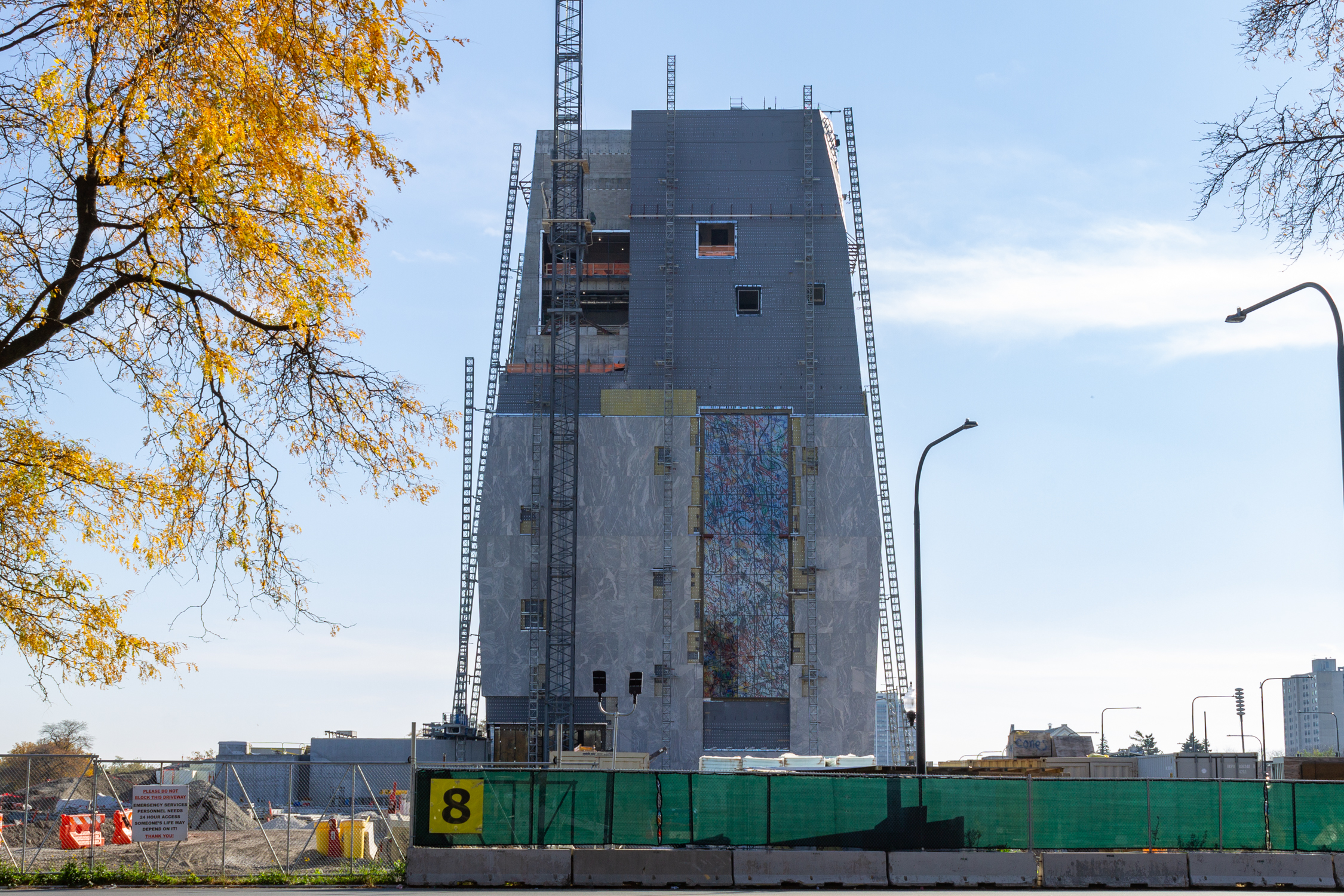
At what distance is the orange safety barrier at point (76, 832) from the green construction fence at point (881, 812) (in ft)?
49.4

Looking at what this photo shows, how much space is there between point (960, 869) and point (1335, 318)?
11.5m

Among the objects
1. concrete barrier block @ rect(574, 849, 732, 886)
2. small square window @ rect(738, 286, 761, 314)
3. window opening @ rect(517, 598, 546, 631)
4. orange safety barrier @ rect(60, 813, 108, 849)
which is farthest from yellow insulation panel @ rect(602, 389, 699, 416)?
concrete barrier block @ rect(574, 849, 732, 886)

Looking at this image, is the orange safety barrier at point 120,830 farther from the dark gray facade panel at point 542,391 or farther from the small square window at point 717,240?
the small square window at point 717,240

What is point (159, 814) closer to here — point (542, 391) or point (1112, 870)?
point (1112, 870)

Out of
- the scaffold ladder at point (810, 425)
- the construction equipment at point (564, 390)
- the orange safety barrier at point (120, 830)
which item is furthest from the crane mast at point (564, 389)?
the orange safety barrier at point (120, 830)

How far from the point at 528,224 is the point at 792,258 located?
16.1 metres

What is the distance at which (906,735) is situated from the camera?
71625 millimetres

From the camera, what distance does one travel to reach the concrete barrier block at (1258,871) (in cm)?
2508

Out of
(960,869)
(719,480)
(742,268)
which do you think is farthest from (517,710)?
(960,869)

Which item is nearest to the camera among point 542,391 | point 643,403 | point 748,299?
point 643,403

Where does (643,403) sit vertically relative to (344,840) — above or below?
above

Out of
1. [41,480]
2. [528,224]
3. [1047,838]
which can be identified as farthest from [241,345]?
[528,224]

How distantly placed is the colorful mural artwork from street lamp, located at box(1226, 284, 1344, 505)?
168 feet

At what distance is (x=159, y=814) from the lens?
83.1 feet
